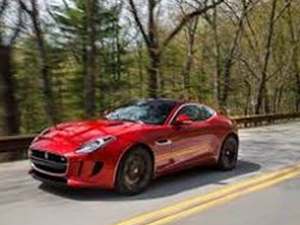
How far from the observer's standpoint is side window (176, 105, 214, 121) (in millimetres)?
10134

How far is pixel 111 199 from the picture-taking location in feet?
26.7

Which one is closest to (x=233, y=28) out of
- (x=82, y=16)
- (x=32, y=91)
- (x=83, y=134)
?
(x=82, y=16)

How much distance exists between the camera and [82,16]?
79.4 ft

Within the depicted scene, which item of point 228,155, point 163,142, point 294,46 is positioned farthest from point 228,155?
point 294,46

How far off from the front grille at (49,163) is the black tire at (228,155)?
3.66 meters

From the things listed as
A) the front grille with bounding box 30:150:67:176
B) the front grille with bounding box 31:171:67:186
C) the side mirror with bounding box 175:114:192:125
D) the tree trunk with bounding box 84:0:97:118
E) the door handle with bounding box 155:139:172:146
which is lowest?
the front grille with bounding box 31:171:67:186

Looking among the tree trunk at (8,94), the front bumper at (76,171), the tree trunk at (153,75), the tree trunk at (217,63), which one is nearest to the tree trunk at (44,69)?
the tree trunk at (8,94)

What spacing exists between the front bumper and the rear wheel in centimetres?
322

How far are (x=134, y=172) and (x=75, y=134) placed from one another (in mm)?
963

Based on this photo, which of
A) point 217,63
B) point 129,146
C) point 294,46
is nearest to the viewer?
point 129,146

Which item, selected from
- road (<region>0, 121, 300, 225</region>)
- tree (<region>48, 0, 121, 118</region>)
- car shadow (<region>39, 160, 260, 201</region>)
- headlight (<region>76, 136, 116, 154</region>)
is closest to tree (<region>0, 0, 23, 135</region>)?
road (<region>0, 121, 300, 225</region>)

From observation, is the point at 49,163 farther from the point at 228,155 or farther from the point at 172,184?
the point at 228,155

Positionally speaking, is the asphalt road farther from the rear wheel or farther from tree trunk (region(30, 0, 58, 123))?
tree trunk (region(30, 0, 58, 123))

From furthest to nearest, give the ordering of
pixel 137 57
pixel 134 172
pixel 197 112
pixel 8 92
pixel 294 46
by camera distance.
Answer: pixel 294 46
pixel 137 57
pixel 8 92
pixel 197 112
pixel 134 172
